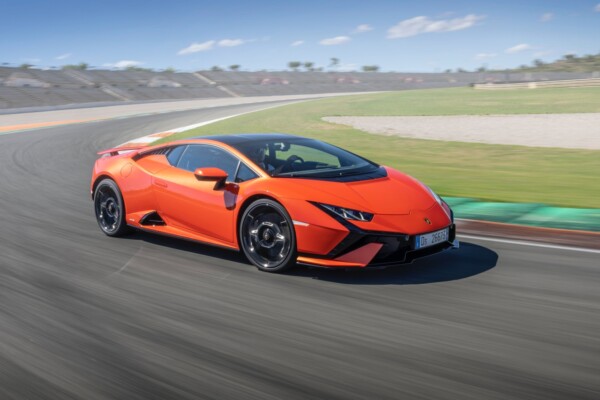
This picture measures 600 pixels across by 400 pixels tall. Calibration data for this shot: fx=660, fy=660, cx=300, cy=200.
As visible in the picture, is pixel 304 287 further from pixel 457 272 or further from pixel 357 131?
pixel 357 131

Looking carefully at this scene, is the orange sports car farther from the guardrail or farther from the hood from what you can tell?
the guardrail

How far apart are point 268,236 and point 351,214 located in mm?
854

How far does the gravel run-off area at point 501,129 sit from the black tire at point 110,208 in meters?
12.8

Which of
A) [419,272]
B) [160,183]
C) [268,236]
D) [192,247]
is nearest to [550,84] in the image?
[192,247]

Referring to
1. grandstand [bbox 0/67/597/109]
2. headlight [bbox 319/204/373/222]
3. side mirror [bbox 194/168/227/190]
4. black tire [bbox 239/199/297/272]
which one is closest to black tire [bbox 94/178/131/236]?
side mirror [bbox 194/168/227/190]

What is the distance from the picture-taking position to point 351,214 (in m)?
5.59

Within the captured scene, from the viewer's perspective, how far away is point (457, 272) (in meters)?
5.91

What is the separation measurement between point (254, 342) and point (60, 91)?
5494 cm

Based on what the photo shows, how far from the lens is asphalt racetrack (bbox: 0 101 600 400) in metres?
3.69

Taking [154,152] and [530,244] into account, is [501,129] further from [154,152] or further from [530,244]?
[154,152]

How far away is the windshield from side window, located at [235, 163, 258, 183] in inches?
4.3

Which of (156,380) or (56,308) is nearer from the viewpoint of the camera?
(156,380)

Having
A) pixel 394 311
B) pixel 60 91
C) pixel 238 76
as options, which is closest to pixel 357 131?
pixel 394 311

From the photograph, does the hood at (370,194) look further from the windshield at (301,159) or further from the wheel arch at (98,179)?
the wheel arch at (98,179)
